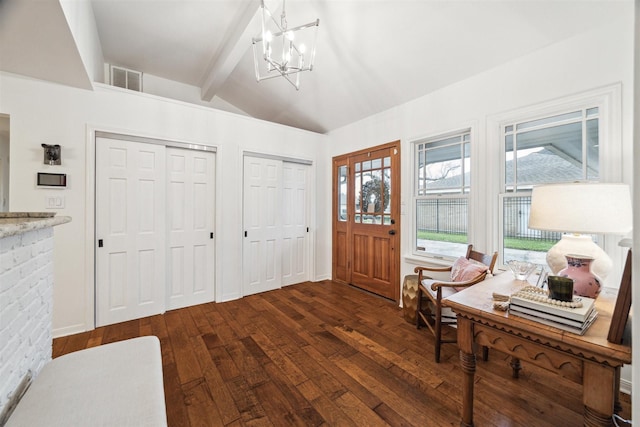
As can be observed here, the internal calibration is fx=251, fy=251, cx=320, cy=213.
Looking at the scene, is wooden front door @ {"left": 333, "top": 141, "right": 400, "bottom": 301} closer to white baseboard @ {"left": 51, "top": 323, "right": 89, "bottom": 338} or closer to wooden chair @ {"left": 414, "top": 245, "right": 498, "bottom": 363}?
wooden chair @ {"left": 414, "top": 245, "right": 498, "bottom": 363}

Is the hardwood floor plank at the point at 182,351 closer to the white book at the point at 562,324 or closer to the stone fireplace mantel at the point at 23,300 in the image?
the stone fireplace mantel at the point at 23,300

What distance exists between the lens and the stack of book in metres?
1.02

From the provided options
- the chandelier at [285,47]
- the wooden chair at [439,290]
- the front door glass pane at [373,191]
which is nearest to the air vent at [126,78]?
the chandelier at [285,47]

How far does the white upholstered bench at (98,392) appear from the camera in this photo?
0.86 meters

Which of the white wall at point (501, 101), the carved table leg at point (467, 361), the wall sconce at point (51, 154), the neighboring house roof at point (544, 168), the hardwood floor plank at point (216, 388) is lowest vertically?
the hardwood floor plank at point (216, 388)

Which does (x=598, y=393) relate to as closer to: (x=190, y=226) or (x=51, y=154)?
(x=190, y=226)

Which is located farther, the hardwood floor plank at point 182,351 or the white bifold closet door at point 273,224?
the white bifold closet door at point 273,224

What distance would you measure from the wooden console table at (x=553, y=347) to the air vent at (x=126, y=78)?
14.9 feet

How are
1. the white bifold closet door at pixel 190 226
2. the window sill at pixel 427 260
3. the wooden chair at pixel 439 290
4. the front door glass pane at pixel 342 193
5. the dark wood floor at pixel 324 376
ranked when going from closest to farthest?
the dark wood floor at pixel 324 376 → the wooden chair at pixel 439 290 → the window sill at pixel 427 260 → the white bifold closet door at pixel 190 226 → the front door glass pane at pixel 342 193

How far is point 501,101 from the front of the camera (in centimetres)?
237

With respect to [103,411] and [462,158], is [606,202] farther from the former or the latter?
[103,411]

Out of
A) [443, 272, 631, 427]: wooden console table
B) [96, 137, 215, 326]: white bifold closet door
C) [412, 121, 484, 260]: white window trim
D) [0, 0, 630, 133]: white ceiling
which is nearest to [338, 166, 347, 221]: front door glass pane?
[0, 0, 630, 133]: white ceiling

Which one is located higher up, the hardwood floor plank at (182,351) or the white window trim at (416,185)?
the white window trim at (416,185)

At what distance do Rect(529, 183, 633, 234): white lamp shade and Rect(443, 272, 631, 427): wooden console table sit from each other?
0.41 meters
